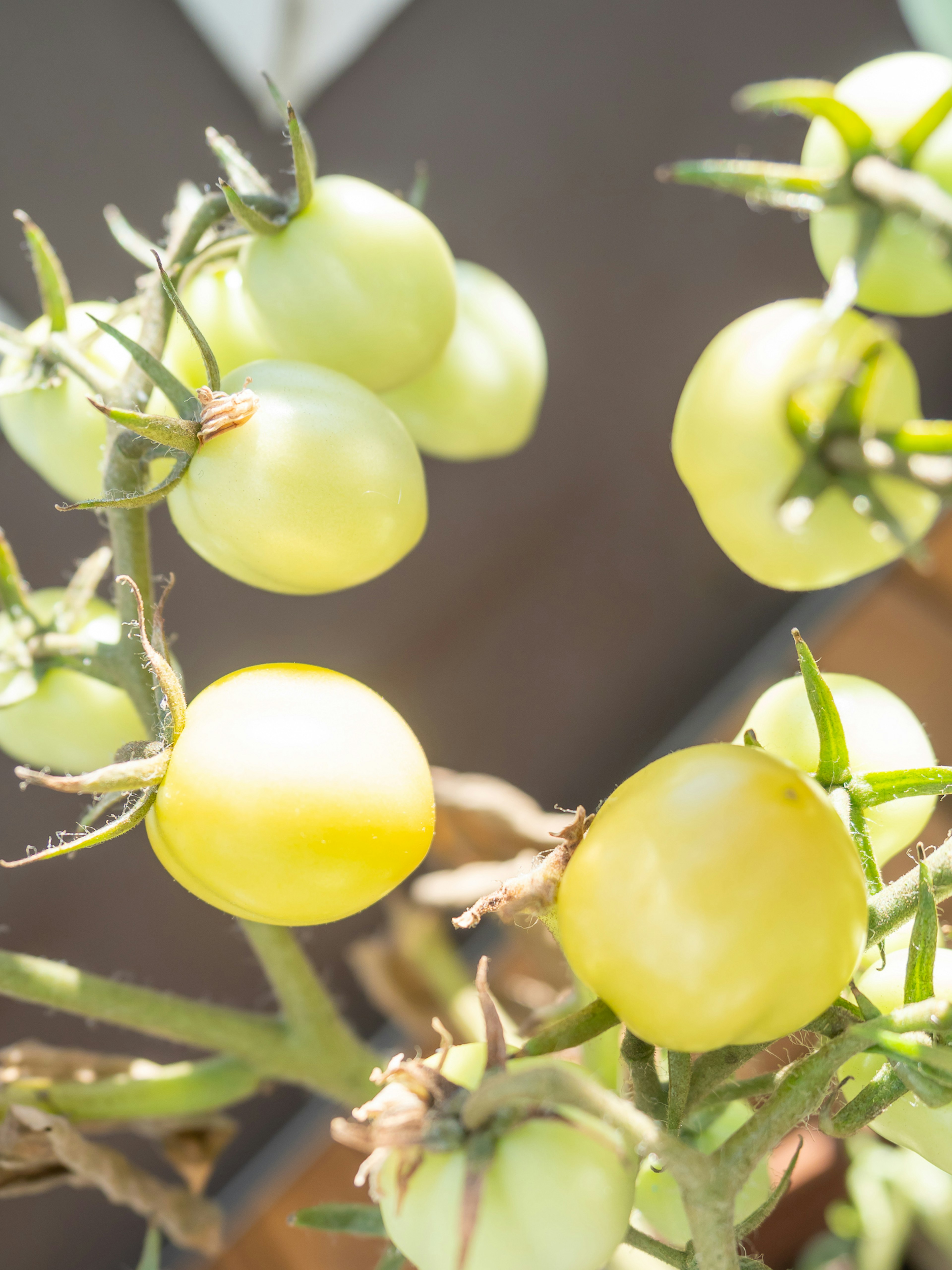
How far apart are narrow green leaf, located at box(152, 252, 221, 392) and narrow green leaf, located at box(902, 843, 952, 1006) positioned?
0.16 metres

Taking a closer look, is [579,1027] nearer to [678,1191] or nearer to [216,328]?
[678,1191]

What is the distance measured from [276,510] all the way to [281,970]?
16 cm

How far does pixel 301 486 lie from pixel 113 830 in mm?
75

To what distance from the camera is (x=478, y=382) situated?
0.93ft

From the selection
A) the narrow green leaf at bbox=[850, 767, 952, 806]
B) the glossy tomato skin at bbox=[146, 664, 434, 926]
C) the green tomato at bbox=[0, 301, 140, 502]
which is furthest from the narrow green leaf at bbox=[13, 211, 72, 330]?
the narrow green leaf at bbox=[850, 767, 952, 806]

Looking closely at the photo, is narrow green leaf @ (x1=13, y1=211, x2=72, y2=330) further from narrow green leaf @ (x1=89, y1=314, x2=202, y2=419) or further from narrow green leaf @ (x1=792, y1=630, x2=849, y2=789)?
narrow green leaf @ (x1=792, y1=630, x2=849, y2=789)

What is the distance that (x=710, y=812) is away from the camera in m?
0.16

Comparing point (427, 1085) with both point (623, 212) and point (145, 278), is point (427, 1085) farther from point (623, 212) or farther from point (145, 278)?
point (623, 212)

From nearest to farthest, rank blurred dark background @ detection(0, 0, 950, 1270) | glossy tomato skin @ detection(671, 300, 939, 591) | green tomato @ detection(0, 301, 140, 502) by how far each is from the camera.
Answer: glossy tomato skin @ detection(671, 300, 939, 591) → green tomato @ detection(0, 301, 140, 502) → blurred dark background @ detection(0, 0, 950, 1270)

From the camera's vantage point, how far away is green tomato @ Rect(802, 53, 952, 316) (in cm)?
16

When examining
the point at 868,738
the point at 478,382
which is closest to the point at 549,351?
the point at 478,382

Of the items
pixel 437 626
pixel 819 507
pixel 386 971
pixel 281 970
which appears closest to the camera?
pixel 819 507

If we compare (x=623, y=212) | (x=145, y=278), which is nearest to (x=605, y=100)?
(x=623, y=212)

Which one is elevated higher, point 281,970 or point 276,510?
point 276,510
